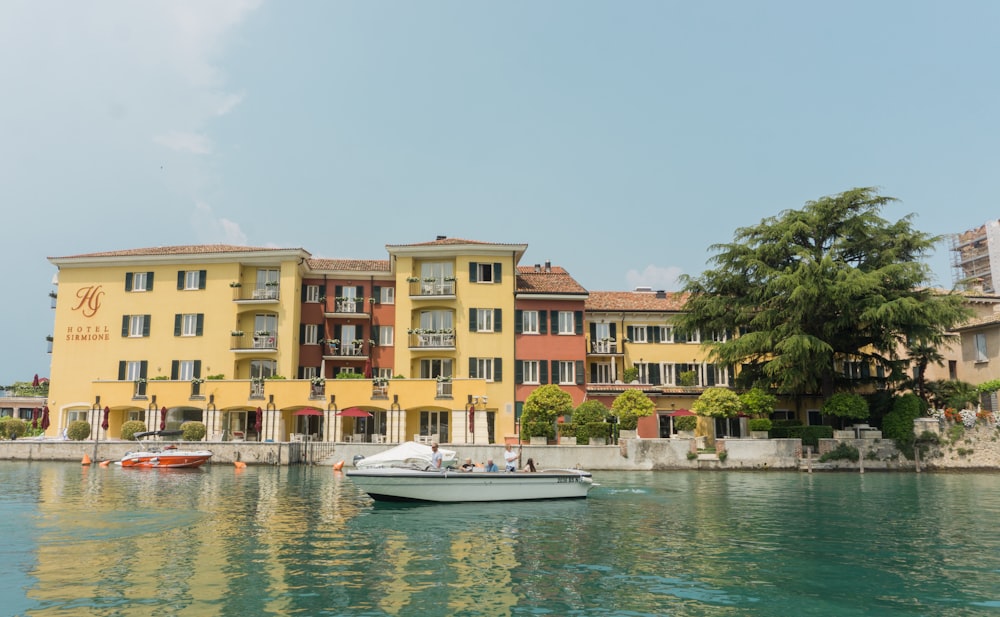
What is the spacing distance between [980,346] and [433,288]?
40186 mm

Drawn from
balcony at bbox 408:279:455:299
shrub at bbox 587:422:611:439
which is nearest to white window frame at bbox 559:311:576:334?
balcony at bbox 408:279:455:299

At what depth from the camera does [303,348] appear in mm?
54562

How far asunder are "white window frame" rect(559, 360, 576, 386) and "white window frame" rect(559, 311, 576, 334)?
2237 mm

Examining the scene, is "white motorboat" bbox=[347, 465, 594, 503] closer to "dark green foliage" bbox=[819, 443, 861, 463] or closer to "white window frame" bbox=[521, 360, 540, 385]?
"dark green foliage" bbox=[819, 443, 861, 463]

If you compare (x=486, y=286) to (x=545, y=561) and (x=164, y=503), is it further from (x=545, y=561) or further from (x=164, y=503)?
(x=545, y=561)

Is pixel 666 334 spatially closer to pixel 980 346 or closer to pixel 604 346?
pixel 604 346

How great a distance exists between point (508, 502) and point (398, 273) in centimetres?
2860

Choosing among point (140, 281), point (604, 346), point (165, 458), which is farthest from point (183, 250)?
point (604, 346)

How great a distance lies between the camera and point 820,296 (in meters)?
43.3

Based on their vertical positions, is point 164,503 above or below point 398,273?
below

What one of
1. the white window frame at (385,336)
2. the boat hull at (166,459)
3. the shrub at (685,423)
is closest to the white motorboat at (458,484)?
the shrub at (685,423)

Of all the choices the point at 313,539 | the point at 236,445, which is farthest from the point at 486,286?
the point at 313,539

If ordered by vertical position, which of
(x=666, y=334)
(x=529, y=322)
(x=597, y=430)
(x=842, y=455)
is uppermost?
(x=529, y=322)

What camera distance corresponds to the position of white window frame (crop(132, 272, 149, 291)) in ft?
175
